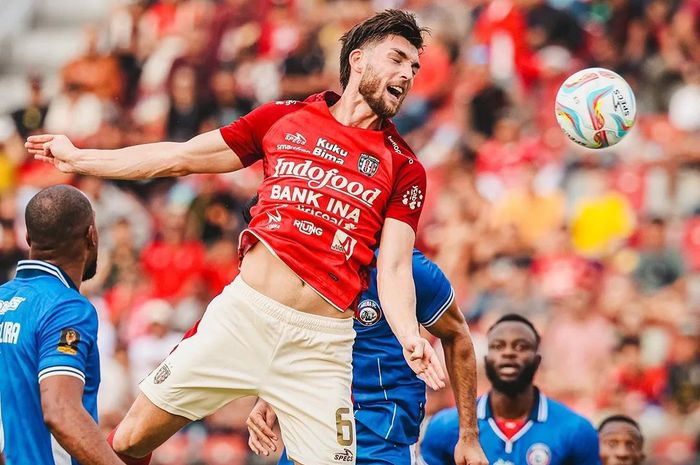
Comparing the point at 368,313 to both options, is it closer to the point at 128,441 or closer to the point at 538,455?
the point at 128,441

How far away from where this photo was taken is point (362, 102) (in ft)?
22.8

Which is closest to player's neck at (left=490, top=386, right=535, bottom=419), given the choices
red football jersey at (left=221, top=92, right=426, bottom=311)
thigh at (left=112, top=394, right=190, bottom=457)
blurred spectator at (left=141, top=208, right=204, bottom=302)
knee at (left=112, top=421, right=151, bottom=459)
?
red football jersey at (left=221, top=92, right=426, bottom=311)

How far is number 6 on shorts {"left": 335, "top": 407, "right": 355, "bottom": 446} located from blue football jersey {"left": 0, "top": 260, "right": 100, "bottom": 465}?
1.28 m

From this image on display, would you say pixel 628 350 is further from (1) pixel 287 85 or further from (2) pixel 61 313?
(2) pixel 61 313

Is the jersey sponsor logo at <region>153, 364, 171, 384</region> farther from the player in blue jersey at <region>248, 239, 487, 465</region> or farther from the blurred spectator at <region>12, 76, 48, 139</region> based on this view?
the blurred spectator at <region>12, 76, 48, 139</region>

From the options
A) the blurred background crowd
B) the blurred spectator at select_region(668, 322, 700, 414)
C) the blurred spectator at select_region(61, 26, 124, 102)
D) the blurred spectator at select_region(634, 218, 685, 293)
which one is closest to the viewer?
the blurred spectator at select_region(668, 322, 700, 414)

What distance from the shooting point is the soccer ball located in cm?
808

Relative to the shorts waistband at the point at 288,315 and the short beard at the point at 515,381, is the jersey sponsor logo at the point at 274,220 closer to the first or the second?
the shorts waistband at the point at 288,315

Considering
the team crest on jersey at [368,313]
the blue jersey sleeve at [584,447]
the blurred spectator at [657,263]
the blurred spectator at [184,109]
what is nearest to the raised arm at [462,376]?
the team crest on jersey at [368,313]

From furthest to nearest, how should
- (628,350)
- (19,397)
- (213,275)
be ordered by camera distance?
(213,275)
(628,350)
(19,397)

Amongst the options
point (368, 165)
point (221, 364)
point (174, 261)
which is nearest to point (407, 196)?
point (368, 165)

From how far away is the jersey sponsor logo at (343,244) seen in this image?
6754 millimetres

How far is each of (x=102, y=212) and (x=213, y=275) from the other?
2.05 m

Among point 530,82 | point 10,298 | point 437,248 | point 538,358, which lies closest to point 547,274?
point 437,248
